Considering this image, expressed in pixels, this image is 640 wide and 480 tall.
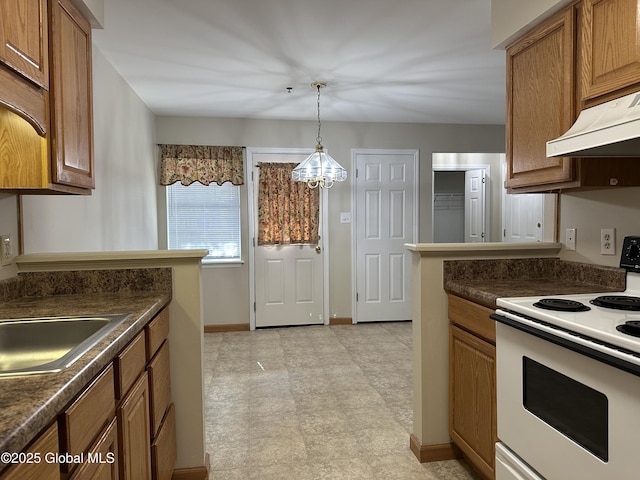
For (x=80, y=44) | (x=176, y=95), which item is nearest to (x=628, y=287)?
(x=80, y=44)

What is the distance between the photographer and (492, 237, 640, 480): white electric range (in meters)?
1.13

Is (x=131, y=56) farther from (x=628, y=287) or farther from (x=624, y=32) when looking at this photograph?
(x=628, y=287)

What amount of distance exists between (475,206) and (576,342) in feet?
17.7

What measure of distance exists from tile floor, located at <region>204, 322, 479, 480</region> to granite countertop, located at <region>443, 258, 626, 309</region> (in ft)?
3.17

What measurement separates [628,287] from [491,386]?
0.73 m

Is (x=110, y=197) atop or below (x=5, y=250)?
atop

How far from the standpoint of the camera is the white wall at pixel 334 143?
4.81 metres

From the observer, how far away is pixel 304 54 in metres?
3.01

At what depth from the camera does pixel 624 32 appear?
1536 mm

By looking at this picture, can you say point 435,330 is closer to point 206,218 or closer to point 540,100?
point 540,100

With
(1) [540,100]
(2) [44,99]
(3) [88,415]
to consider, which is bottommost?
(3) [88,415]

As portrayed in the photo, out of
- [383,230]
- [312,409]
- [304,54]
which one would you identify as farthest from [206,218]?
[312,409]

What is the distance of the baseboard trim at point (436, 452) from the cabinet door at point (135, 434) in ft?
4.51

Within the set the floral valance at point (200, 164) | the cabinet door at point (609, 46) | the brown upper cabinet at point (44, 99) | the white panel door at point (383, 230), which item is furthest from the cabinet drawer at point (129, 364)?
the white panel door at point (383, 230)
